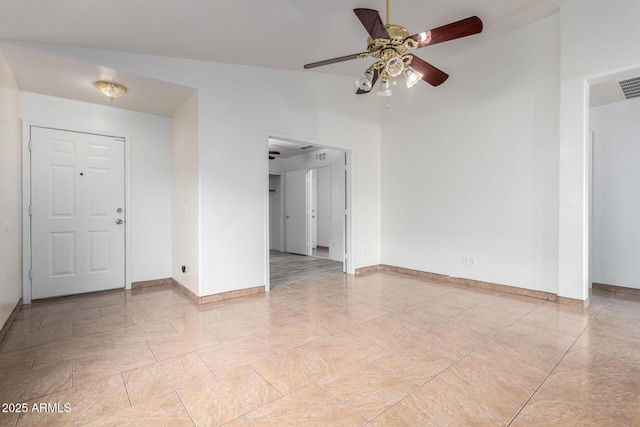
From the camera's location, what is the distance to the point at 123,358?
7.52ft

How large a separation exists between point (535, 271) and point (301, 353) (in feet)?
10.3

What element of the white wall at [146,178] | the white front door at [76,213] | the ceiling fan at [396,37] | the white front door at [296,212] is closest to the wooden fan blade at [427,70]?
the ceiling fan at [396,37]

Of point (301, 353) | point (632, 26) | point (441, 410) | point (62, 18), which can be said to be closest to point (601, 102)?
point (632, 26)

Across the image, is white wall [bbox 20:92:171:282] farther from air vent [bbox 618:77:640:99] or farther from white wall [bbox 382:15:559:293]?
air vent [bbox 618:77:640:99]

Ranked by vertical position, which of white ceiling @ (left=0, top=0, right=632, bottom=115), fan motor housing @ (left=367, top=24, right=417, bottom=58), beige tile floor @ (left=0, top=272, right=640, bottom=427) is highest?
white ceiling @ (left=0, top=0, right=632, bottom=115)

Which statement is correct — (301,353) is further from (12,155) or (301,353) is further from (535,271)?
(12,155)

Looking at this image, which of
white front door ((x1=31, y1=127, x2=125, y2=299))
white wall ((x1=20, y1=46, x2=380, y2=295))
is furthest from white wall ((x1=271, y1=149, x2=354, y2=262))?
white front door ((x1=31, y1=127, x2=125, y2=299))

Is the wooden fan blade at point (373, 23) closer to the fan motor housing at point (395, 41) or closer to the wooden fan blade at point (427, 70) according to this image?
the fan motor housing at point (395, 41)

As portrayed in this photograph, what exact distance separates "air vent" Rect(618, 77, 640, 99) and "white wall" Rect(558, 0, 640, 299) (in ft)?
1.97

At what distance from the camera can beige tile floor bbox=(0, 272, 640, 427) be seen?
1.67 m

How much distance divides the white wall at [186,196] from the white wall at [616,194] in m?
5.31

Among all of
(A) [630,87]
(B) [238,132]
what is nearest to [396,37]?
(B) [238,132]

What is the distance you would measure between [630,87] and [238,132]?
15.5 ft

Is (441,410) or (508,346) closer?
(441,410)
